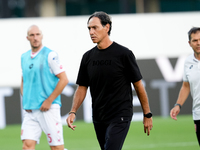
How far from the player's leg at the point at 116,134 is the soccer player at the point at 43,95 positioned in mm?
1428

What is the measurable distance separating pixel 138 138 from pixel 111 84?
20.3 feet

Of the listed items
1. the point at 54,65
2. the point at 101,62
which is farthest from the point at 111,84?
the point at 54,65

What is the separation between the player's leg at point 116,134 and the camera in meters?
4.78

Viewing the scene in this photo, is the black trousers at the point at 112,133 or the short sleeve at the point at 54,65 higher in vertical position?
the short sleeve at the point at 54,65

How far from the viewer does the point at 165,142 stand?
401 inches

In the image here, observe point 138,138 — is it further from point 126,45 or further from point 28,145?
point 28,145

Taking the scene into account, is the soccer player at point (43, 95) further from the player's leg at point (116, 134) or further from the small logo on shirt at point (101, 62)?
the player's leg at point (116, 134)

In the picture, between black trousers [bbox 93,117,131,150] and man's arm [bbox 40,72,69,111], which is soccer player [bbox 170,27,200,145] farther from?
man's arm [bbox 40,72,69,111]

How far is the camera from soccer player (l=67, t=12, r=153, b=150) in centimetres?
493

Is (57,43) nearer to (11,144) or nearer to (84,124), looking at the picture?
(84,124)

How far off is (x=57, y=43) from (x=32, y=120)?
27.8 feet

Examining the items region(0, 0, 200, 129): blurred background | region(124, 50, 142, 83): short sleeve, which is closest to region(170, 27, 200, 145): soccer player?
region(124, 50, 142, 83): short sleeve

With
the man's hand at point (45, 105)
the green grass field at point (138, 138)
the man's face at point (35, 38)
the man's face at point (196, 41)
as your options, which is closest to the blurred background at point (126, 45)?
the green grass field at point (138, 138)

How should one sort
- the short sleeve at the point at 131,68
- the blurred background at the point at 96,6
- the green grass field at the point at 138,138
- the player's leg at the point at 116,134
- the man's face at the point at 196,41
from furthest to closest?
1. the blurred background at the point at 96,6
2. the green grass field at the point at 138,138
3. the man's face at the point at 196,41
4. the short sleeve at the point at 131,68
5. the player's leg at the point at 116,134
